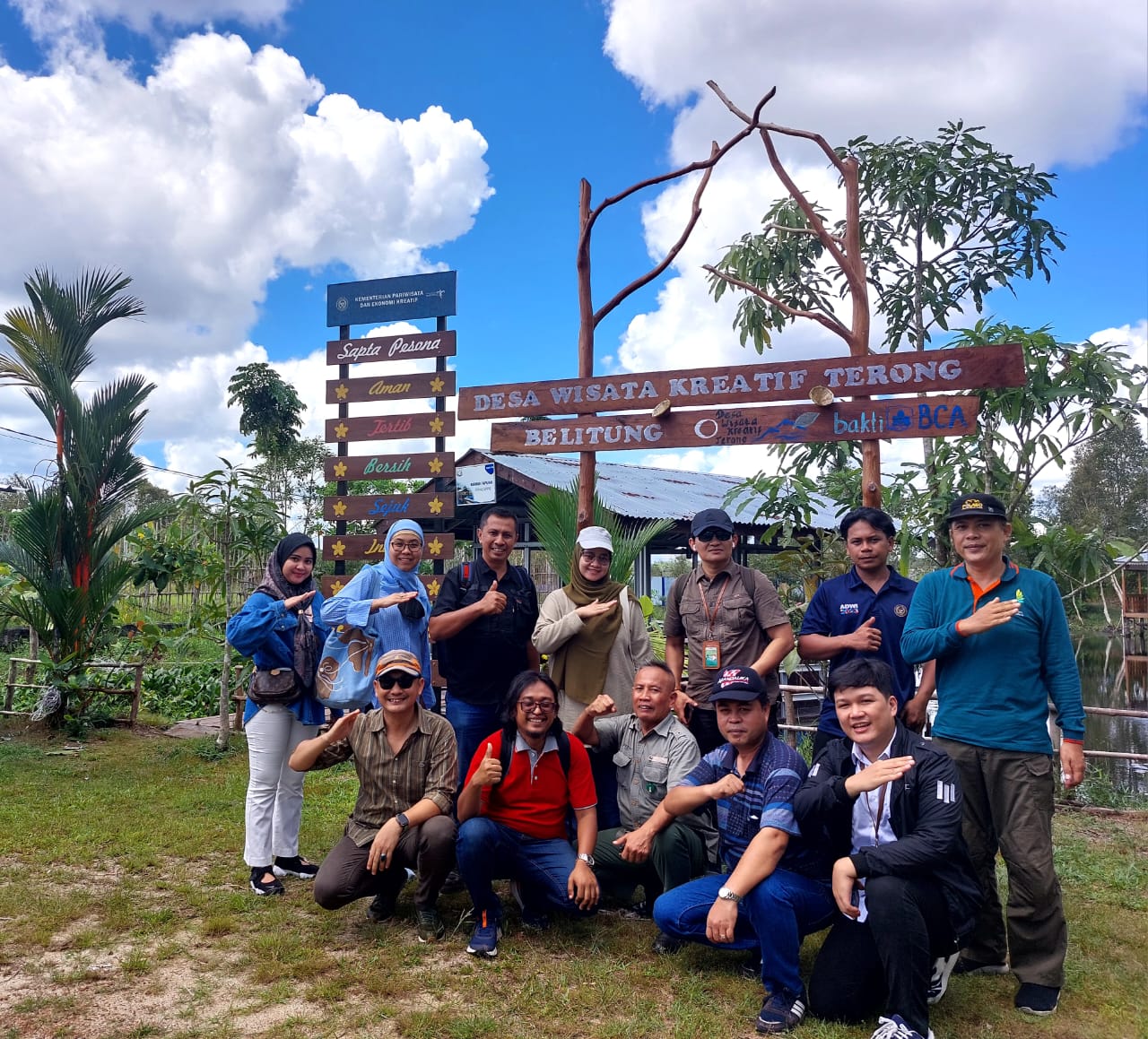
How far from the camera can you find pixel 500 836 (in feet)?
11.4

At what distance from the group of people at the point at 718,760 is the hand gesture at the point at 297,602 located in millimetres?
14

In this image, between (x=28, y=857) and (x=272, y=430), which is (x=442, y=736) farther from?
(x=272, y=430)

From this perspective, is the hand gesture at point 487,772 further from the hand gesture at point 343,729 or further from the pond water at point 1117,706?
the pond water at point 1117,706

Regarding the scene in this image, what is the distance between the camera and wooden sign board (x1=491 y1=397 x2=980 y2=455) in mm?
4285

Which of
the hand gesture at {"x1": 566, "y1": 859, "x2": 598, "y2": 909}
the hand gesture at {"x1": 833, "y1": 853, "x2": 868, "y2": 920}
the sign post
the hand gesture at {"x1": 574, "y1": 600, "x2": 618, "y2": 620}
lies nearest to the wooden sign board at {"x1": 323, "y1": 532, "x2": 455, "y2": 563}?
the sign post

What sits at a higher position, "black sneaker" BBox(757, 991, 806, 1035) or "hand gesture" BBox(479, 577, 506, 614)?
"hand gesture" BBox(479, 577, 506, 614)

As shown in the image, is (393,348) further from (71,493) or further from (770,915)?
(770,915)

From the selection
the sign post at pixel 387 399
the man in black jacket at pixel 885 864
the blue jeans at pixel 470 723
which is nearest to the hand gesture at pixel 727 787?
the man in black jacket at pixel 885 864

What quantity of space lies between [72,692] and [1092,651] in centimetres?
2704

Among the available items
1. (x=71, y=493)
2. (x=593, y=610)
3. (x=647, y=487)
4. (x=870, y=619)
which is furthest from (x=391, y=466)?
(x=647, y=487)

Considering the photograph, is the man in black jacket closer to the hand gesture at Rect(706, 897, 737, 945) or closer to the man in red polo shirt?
the hand gesture at Rect(706, 897, 737, 945)

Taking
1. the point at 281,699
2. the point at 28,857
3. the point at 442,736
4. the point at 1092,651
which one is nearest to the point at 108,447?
the point at 28,857

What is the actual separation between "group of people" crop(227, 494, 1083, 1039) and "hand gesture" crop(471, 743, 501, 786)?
0.01 metres

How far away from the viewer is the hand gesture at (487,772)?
3500 mm
